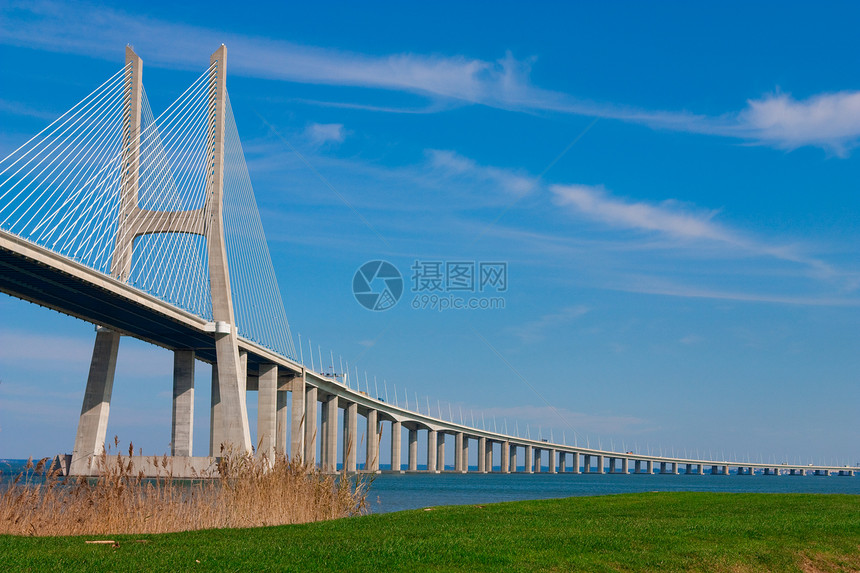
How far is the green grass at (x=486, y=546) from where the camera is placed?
1149 centimetres

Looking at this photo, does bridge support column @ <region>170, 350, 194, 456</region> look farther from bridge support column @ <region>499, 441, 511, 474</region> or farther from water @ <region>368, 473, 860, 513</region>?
bridge support column @ <region>499, 441, 511, 474</region>

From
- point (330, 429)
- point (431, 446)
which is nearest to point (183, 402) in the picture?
point (330, 429)

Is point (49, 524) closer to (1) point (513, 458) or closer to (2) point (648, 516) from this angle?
(2) point (648, 516)

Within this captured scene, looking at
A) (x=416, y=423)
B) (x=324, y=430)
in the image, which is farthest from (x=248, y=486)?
(x=416, y=423)

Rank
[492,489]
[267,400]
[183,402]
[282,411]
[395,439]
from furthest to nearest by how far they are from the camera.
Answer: [395,439] → [282,411] → [267,400] → [492,489] → [183,402]

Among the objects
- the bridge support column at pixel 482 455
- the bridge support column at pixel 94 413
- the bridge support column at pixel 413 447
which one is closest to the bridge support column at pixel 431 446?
the bridge support column at pixel 413 447

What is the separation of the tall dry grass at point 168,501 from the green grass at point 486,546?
1.36m

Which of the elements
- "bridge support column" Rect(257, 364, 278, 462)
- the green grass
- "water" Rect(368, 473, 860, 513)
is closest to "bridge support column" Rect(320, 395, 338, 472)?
"water" Rect(368, 473, 860, 513)

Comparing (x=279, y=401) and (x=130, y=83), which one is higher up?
(x=130, y=83)

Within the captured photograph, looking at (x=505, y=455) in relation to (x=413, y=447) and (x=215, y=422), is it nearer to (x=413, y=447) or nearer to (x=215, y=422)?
(x=413, y=447)

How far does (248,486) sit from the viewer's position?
18.0 meters

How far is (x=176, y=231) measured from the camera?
49844 millimetres

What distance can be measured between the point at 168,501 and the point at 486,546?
6493 mm

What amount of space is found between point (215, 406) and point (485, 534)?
5976 cm
